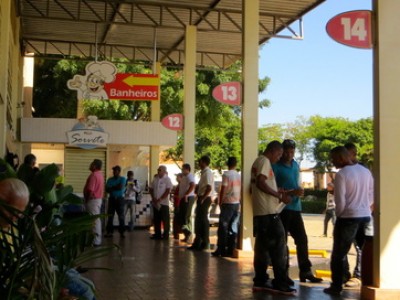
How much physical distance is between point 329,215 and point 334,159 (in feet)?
29.9

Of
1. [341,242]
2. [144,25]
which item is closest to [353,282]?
[341,242]

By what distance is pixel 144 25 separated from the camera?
51.8ft

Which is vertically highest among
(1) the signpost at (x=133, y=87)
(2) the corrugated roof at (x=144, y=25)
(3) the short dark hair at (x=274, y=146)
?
(2) the corrugated roof at (x=144, y=25)

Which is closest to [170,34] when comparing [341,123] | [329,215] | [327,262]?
[329,215]

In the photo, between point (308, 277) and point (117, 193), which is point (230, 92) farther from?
point (117, 193)

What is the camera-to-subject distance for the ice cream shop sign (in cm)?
1753

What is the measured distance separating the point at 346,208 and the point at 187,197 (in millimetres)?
6790

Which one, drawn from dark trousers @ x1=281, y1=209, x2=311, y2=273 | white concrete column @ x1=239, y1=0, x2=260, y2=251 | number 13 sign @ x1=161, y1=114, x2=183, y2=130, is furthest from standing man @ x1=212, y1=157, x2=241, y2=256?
number 13 sign @ x1=161, y1=114, x2=183, y2=130

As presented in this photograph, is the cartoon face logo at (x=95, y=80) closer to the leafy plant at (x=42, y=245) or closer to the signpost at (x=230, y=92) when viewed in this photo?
the signpost at (x=230, y=92)

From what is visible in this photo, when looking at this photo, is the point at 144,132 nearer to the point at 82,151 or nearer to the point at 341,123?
the point at 82,151

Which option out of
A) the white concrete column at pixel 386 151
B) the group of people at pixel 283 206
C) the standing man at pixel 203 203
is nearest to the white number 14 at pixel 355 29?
the white concrete column at pixel 386 151

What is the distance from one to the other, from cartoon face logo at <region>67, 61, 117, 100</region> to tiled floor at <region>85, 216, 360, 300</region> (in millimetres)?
4765

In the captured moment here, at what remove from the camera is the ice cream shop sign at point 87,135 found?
17531mm

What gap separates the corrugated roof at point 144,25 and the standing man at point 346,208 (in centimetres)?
867
